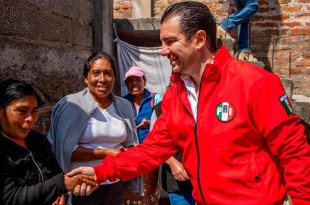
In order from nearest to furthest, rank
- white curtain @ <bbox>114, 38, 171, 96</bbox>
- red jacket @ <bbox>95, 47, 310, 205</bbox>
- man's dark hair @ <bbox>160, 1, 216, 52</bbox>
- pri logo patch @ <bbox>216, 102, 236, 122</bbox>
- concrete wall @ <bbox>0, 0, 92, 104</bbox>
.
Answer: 1. red jacket @ <bbox>95, 47, 310, 205</bbox>
2. pri logo patch @ <bbox>216, 102, 236, 122</bbox>
3. man's dark hair @ <bbox>160, 1, 216, 52</bbox>
4. concrete wall @ <bbox>0, 0, 92, 104</bbox>
5. white curtain @ <bbox>114, 38, 171, 96</bbox>

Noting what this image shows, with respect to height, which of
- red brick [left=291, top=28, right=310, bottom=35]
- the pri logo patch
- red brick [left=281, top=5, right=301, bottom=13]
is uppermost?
red brick [left=281, top=5, right=301, bottom=13]

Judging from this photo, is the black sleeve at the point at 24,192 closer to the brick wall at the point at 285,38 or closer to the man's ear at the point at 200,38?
the man's ear at the point at 200,38

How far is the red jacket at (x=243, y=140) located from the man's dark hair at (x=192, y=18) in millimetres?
152

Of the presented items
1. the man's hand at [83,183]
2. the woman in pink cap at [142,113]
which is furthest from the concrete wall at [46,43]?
the man's hand at [83,183]

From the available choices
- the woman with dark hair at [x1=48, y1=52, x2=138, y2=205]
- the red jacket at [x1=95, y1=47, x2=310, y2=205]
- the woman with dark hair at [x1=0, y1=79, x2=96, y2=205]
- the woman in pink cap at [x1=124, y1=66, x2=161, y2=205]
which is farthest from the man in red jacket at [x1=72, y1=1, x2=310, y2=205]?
the woman in pink cap at [x1=124, y1=66, x2=161, y2=205]

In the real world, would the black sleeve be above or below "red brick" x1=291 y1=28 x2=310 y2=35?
below

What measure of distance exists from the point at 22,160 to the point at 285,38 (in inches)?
207

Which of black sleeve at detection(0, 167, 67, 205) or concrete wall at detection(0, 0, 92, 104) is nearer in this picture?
black sleeve at detection(0, 167, 67, 205)

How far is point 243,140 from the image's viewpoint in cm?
174

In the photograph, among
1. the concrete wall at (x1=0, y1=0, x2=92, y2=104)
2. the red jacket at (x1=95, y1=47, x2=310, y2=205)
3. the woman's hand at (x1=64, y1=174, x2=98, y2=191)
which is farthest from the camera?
the concrete wall at (x1=0, y1=0, x2=92, y2=104)

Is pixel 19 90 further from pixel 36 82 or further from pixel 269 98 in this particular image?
pixel 269 98

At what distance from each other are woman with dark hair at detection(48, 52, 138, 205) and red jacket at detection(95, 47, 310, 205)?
0.90m

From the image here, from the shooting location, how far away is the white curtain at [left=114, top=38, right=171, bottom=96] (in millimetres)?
5242

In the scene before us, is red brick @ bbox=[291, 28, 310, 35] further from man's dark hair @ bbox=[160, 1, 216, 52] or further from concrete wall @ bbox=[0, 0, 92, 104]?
man's dark hair @ bbox=[160, 1, 216, 52]
